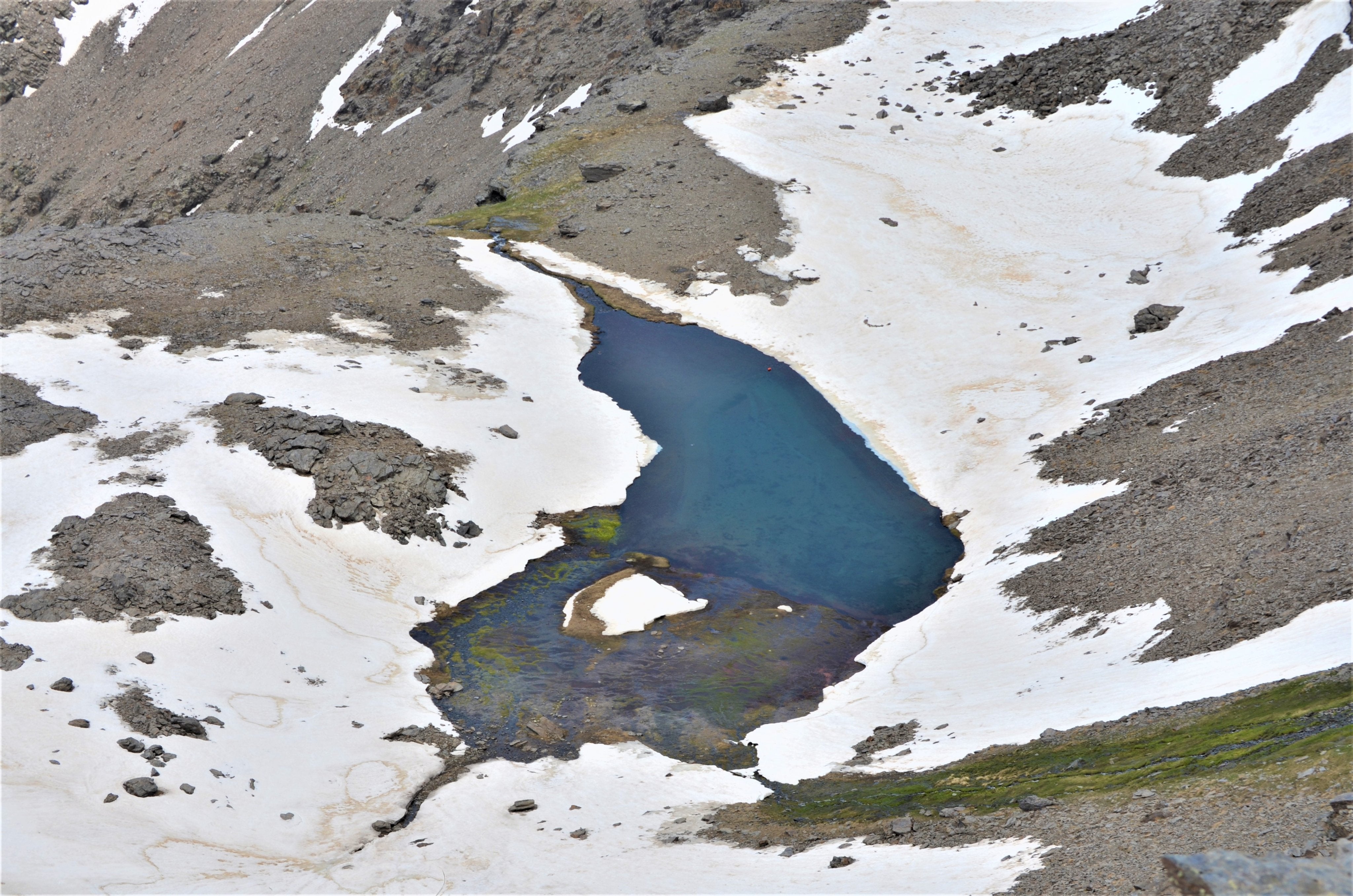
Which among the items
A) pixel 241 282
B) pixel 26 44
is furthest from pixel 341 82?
pixel 241 282

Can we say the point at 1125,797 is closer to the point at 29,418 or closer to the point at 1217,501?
the point at 1217,501

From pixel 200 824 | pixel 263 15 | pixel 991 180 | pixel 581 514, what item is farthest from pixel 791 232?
pixel 263 15

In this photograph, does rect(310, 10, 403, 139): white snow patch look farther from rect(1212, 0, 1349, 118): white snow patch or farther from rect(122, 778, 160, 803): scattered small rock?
rect(122, 778, 160, 803): scattered small rock

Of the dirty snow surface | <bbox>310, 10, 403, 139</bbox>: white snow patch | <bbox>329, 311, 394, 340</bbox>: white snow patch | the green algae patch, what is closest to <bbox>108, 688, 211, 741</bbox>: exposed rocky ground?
the dirty snow surface

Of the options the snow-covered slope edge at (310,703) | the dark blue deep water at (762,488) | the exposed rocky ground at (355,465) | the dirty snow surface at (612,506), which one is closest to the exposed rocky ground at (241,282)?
the dirty snow surface at (612,506)

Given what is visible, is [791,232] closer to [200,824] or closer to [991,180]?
[991,180]

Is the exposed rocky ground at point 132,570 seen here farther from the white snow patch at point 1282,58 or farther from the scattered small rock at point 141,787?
the white snow patch at point 1282,58
